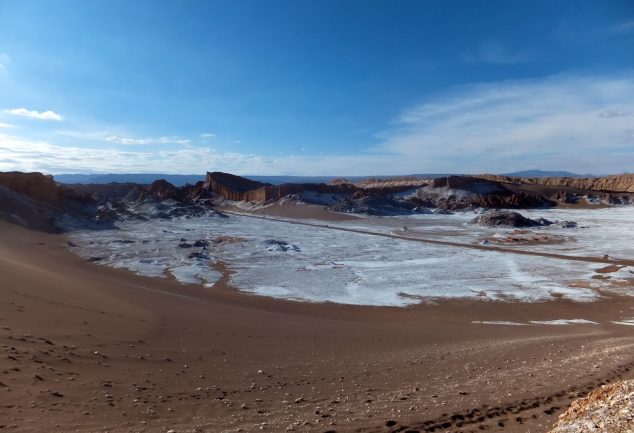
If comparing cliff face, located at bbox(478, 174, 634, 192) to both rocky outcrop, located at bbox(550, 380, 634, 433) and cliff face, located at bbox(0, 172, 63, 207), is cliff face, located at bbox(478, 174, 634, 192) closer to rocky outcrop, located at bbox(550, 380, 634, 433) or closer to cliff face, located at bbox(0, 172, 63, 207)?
cliff face, located at bbox(0, 172, 63, 207)

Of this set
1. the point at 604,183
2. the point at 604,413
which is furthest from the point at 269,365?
the point at 604,183

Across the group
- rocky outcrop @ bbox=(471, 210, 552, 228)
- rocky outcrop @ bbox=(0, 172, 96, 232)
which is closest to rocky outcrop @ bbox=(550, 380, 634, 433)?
rocky outcrop @ bbox=(0, 172, 96, 232)

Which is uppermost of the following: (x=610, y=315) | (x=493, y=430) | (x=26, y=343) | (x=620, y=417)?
(x=620, y=417)

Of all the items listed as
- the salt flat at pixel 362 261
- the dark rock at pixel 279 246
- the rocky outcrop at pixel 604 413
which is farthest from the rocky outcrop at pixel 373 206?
the rocky outcrop at pixel 604 413

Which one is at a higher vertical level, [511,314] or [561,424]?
[561,424]

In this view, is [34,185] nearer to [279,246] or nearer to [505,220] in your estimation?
[279,246]

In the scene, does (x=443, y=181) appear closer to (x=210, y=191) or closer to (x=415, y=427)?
(x=210, y=191)

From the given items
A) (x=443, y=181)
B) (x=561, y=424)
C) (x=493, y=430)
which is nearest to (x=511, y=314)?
(x=493, y=430)
